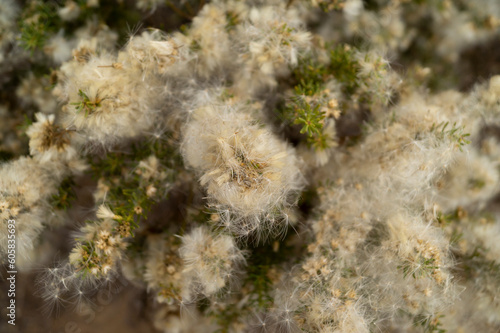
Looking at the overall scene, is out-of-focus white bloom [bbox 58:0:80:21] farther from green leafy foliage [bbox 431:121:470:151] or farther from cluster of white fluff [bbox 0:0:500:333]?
green leafy foliage [bbox 431:121:470:151]

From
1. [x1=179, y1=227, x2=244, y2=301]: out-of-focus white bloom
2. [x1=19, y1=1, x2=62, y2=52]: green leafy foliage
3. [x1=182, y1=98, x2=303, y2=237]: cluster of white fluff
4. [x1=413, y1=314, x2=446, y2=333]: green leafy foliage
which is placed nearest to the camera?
[x1=182, y1=98, x2=303, y2=237]: cluster of white fluff

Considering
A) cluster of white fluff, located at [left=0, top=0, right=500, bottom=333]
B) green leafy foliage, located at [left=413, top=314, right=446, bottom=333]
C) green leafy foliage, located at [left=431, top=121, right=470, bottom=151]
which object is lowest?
green leafy foliage, located at [left=413, top=314, right=446, bottom=333]

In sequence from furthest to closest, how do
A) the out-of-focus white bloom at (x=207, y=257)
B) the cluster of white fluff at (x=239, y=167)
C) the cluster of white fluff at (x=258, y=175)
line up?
1. the out-of-focus white bloom at (x=207, y=257)
2. the cluster of white fluff at (x=258, y=175)
3. the cluster of white fluff at (x=239, y=167)

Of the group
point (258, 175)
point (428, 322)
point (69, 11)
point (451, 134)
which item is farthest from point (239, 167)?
point (69, 11)

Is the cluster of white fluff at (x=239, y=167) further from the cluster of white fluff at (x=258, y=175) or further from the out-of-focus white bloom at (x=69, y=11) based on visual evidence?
the out-of-focus white bloom at (x=69, y=11)

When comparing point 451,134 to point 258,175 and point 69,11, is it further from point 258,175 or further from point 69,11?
point 69,11

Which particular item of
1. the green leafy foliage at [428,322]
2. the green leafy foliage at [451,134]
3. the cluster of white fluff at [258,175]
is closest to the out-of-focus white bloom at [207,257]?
the cluster of white fluff at [258,175]

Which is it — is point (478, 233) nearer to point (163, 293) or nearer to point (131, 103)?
point (163, 293)

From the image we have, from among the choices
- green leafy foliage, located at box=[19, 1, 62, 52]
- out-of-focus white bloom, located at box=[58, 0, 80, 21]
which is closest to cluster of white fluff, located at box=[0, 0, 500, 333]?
out-of-focus white bloom, located at box=[58, 0, 80, 21]

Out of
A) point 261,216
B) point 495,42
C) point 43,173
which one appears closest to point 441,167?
point 261,216
